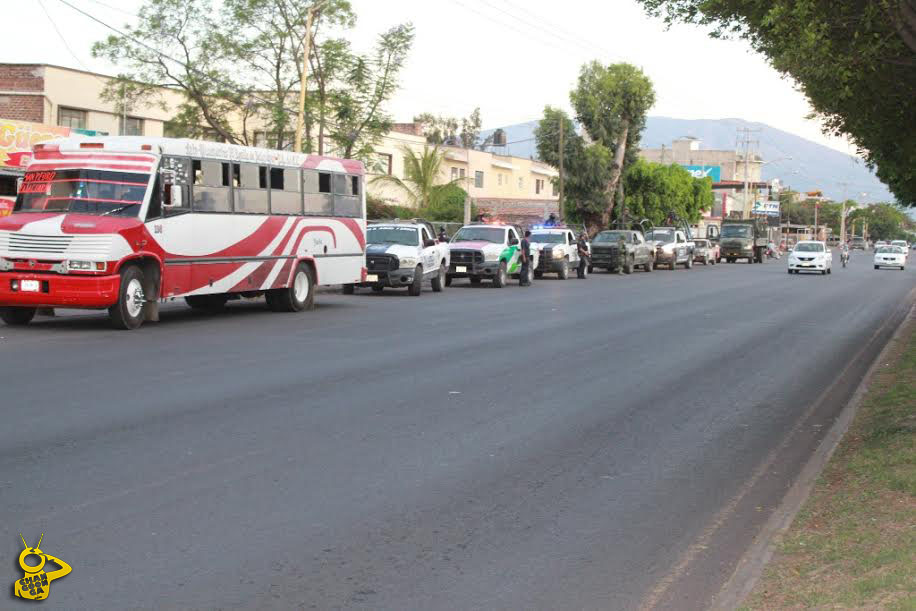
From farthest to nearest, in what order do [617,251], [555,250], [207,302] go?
1. [617,251]
2. [555,250]
3. [207,302]

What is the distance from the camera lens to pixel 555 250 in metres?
40.1

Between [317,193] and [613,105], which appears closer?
[317,193]

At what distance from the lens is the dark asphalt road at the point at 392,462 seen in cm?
549

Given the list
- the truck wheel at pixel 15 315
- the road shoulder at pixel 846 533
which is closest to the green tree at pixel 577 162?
the truck wheel at pixel 15 315

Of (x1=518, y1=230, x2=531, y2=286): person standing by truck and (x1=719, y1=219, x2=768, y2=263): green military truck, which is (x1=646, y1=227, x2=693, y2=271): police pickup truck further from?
(x1=518, y1=230, x2=531, y2=286): person standing by truck

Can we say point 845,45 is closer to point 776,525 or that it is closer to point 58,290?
point 776,525

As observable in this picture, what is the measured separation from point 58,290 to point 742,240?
59.9 metres

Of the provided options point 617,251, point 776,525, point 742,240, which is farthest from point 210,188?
point 742,240

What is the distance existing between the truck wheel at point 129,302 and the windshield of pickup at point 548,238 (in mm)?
24898

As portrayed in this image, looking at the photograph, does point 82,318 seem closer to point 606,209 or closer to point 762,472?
point 762,472

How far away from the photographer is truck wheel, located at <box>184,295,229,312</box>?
71.2 feet

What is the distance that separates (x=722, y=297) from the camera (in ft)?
98.5

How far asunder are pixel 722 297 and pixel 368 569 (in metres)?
25.7

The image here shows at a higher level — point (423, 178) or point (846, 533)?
point (423, 178)
